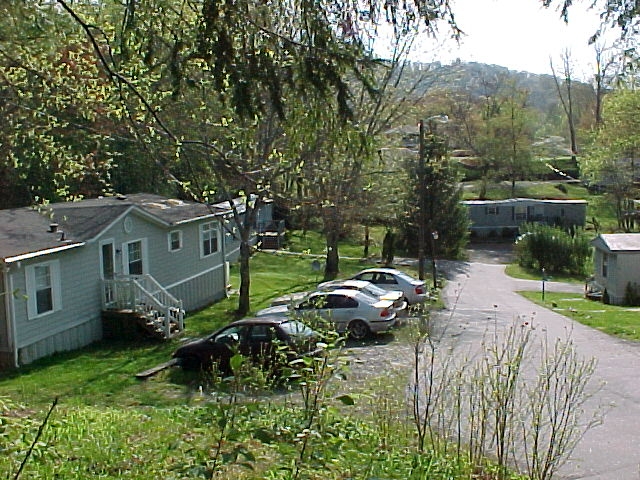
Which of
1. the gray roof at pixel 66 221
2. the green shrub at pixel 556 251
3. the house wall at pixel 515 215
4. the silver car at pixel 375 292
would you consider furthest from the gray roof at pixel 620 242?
the house wall at pixel 515 215

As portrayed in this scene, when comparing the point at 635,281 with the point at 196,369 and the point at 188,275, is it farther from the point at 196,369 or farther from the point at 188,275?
the point at 196,369

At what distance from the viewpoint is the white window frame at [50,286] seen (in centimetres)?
1702

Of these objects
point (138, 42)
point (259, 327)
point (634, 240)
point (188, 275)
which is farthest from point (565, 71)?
point (138, 42)

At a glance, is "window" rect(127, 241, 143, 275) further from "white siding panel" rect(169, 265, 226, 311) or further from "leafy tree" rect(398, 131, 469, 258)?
"leafy tree" rect(398, 131, 469, 258)

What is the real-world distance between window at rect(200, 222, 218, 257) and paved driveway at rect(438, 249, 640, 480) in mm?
8475

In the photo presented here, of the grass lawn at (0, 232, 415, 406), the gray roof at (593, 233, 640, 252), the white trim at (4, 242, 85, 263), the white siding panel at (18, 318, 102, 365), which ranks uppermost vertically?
the white trim at (4, 242, 85, 263)

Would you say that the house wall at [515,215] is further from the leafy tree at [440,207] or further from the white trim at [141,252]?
the white trim at [141,252]

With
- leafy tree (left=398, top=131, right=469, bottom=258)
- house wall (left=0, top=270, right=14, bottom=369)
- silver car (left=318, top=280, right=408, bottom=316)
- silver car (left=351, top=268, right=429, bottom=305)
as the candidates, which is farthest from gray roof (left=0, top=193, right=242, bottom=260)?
leafy tree (left=398, top=131, right=469, bottom=258)

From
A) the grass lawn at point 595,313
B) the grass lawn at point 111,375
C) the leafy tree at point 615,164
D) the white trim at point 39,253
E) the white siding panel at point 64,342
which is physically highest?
the leafy tree at point 615,164

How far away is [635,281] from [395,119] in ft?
37.5

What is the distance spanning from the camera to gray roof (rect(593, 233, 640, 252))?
97.9ft

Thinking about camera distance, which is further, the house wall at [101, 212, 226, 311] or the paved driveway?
the house wall at [101, 212, 226, 311]

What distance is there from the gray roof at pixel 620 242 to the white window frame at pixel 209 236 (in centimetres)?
1553

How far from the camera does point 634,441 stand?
10.0 metres
